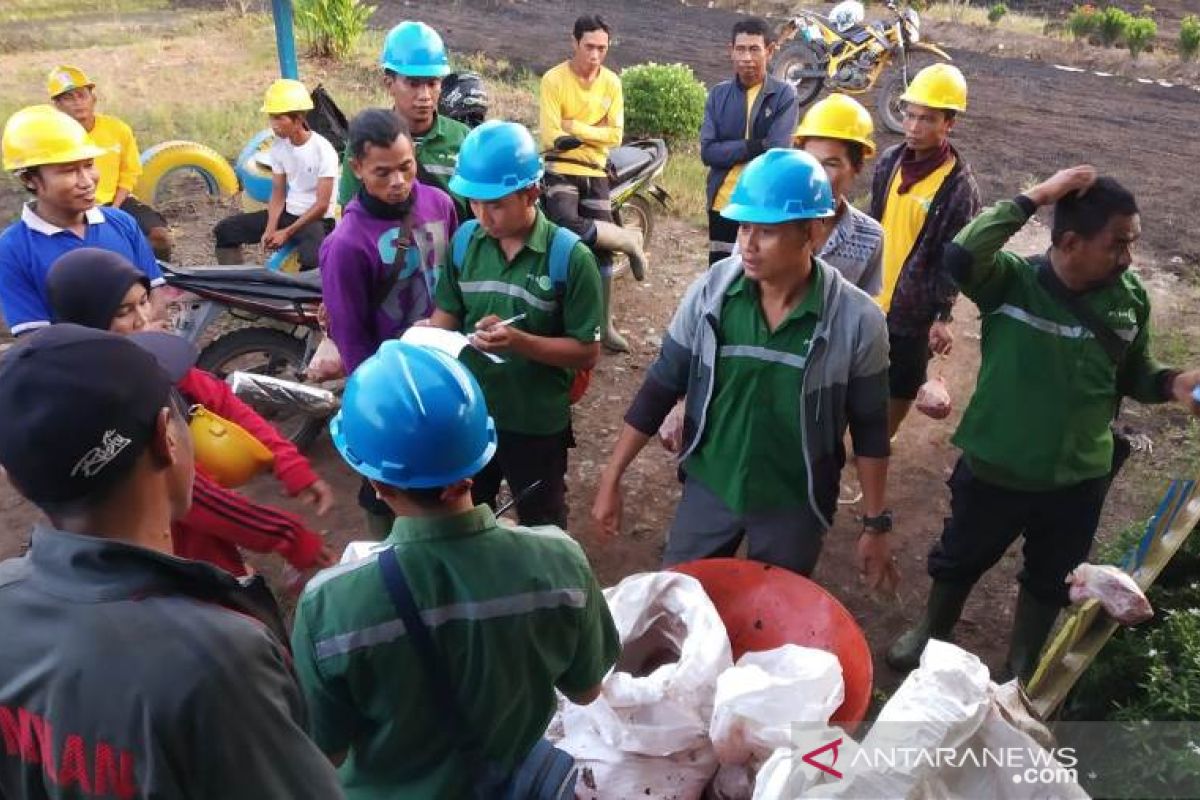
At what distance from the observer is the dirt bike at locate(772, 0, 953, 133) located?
11.7 metres

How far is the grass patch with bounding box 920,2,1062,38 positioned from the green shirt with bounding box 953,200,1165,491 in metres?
17.9

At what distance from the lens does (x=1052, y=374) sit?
2746mm

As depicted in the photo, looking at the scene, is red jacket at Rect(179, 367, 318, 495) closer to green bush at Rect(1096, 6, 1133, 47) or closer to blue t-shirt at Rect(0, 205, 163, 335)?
blue t-shirt at Rect(0, 205, 163, 335)

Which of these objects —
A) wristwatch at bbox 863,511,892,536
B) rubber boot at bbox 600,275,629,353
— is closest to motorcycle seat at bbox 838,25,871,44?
rubber boot at bbox 600,275,629,353

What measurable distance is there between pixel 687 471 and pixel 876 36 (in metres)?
10.6

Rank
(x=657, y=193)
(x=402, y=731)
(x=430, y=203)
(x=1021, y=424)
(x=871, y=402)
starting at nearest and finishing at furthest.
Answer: (x=402, y=731), (x=871, y=402), (x=1021, y=424), (x=430, y=203), (x=657, y=193)

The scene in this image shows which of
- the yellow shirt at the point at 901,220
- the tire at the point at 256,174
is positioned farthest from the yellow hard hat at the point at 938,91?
the tire at the point at 256,174

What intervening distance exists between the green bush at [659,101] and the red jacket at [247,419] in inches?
298

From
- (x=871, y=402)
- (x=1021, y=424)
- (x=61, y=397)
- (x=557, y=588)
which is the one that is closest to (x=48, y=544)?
(x=61, y=397)

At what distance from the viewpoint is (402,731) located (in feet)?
5.32

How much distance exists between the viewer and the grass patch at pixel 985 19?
1822cm

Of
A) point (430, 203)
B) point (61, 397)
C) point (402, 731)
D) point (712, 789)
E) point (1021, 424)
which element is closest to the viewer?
point (61, 397)

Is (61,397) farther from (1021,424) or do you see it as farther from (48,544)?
(1021,424)

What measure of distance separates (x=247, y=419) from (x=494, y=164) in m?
1.08
